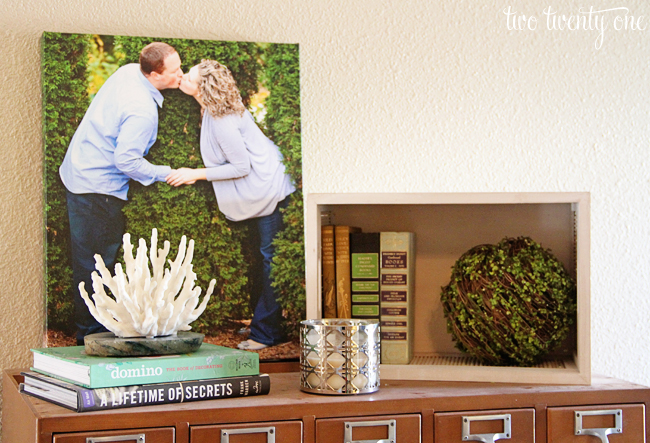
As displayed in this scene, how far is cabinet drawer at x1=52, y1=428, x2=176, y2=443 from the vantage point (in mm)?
925

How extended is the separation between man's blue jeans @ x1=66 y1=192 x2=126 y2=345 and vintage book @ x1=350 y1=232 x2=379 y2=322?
484 mm

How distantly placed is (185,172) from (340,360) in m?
0.53

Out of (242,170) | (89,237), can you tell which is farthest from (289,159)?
(89,237)

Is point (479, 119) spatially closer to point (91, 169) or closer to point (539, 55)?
point (539, 55)

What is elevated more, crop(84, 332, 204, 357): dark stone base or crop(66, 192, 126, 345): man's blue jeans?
crop(66, 192, 126, 345): man's blue jeans

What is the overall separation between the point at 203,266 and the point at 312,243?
0.89 feet

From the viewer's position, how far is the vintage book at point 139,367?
97 centimetres

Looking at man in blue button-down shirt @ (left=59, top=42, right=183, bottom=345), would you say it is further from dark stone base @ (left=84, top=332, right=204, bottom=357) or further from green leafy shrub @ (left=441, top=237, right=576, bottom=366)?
green leafy shrub @ (left=441, top=237, right=576, bottom=366)

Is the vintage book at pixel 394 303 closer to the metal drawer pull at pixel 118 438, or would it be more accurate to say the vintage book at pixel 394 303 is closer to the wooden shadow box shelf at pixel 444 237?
the wooden shadow box shelf at pixel 444 237

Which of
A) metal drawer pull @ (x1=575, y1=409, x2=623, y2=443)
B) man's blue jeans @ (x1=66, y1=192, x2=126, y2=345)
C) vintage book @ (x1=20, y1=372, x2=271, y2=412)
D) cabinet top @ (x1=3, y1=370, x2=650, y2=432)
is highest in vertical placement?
man's blue jeans @ (x1=66, y1=192, x2=126, y2=345)

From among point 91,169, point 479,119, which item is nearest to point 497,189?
point 479,119

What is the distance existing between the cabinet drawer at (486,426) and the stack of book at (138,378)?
0.30 m

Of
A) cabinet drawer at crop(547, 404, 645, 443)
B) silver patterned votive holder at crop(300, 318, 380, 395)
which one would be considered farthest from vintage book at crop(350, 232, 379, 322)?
cabinet drawer at crop(547, 404, 645, 443)

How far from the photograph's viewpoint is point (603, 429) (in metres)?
1.10
